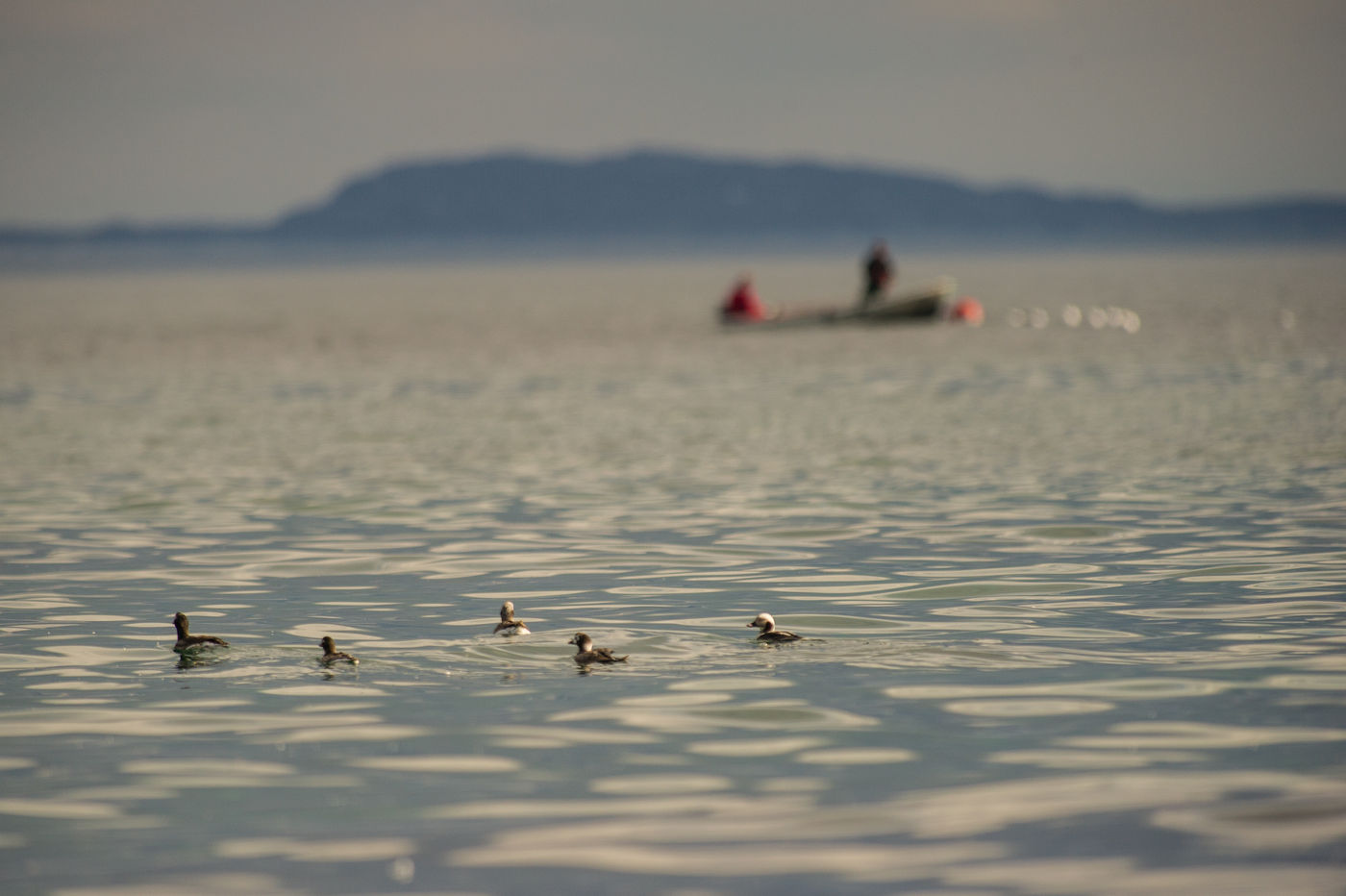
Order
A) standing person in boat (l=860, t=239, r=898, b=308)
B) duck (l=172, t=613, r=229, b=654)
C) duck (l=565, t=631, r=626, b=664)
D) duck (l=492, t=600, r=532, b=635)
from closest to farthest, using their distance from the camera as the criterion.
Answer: duck (l=565, t=631, r=626, b=664) < duck (l=172, t=613, r=229, b=654) < duck (l=492, t=600, r=532, b=635) < standing person in boat (l=860, t=239, r=898, b=308)

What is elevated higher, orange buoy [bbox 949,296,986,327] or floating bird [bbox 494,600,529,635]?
orange buoy [bbox 949,296,986,327]

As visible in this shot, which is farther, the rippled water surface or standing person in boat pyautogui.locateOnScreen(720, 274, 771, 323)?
standing person in boat pyautogui.locateOnScreen(720, 274, 771, 323)

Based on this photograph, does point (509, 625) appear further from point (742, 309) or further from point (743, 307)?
point (743, 307)

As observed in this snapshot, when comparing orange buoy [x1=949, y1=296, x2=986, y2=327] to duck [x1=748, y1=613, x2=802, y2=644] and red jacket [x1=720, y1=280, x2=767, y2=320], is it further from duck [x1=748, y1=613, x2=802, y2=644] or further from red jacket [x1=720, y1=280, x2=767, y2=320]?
duck [x1=748, y1=613, x2=802, y2=644]

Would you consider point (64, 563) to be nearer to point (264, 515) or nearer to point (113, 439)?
point (264, 515)

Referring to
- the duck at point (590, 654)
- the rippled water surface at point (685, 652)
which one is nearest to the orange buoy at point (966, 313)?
the rippled water surface at point (685, 652)

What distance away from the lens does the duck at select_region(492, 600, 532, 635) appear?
1399cm

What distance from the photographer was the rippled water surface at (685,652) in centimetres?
923

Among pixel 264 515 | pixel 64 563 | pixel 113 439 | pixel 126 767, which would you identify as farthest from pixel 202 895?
pixel 113 439

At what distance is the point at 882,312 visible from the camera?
62.1 meters

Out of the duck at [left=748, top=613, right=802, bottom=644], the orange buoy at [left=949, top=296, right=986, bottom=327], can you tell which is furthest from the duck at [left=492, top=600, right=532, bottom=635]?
the orange buoy at [left=949, top=296, right=986, bottom=327]

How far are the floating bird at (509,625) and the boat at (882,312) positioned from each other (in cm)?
4842

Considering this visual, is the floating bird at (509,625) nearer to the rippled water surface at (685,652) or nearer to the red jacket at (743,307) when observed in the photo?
the rippled water surface at (685,652)

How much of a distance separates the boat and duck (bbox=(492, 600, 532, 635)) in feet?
159
